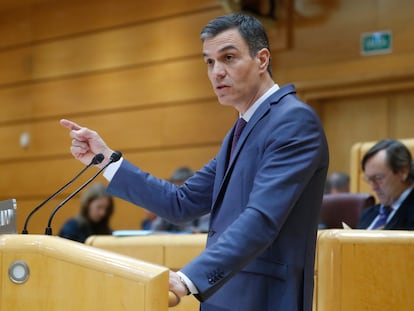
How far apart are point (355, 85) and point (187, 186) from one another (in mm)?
3711

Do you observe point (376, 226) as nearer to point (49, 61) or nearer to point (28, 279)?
point (28, 279)

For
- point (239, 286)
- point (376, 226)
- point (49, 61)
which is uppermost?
point (49, 61)

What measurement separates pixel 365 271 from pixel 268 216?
2.77 ft

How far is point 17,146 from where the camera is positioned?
25.0 feet

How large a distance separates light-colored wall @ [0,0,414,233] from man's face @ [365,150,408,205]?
186 cm

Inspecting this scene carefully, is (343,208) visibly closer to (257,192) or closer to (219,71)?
(219,71)

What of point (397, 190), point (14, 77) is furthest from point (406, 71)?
point (14, 77)

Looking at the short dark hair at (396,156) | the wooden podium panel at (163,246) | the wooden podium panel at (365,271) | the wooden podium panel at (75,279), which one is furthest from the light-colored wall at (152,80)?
the wooden podium panel at (75,279)

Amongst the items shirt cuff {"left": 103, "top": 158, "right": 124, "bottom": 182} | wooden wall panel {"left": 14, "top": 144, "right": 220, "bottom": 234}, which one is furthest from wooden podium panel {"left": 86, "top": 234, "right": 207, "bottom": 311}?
wooden wall panel {"left": 14, "top": 144, "right": 220, "bottom": 234}

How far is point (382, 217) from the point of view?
3.41 m

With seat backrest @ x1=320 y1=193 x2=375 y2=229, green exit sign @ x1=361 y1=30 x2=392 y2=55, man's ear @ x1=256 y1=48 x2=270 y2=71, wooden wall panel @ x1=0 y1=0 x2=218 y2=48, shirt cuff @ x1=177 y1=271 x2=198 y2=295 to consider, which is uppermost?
wooden wall panel @ x1=0 y1=0 x2=218 y2=48

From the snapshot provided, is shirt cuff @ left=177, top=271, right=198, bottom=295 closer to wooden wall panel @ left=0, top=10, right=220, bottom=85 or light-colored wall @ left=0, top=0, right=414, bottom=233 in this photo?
light-colored wall @ left=0, top=0, right=414, bottom=233

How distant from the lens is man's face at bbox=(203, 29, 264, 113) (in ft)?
5.77

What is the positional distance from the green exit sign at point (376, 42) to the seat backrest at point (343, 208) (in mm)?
1950
